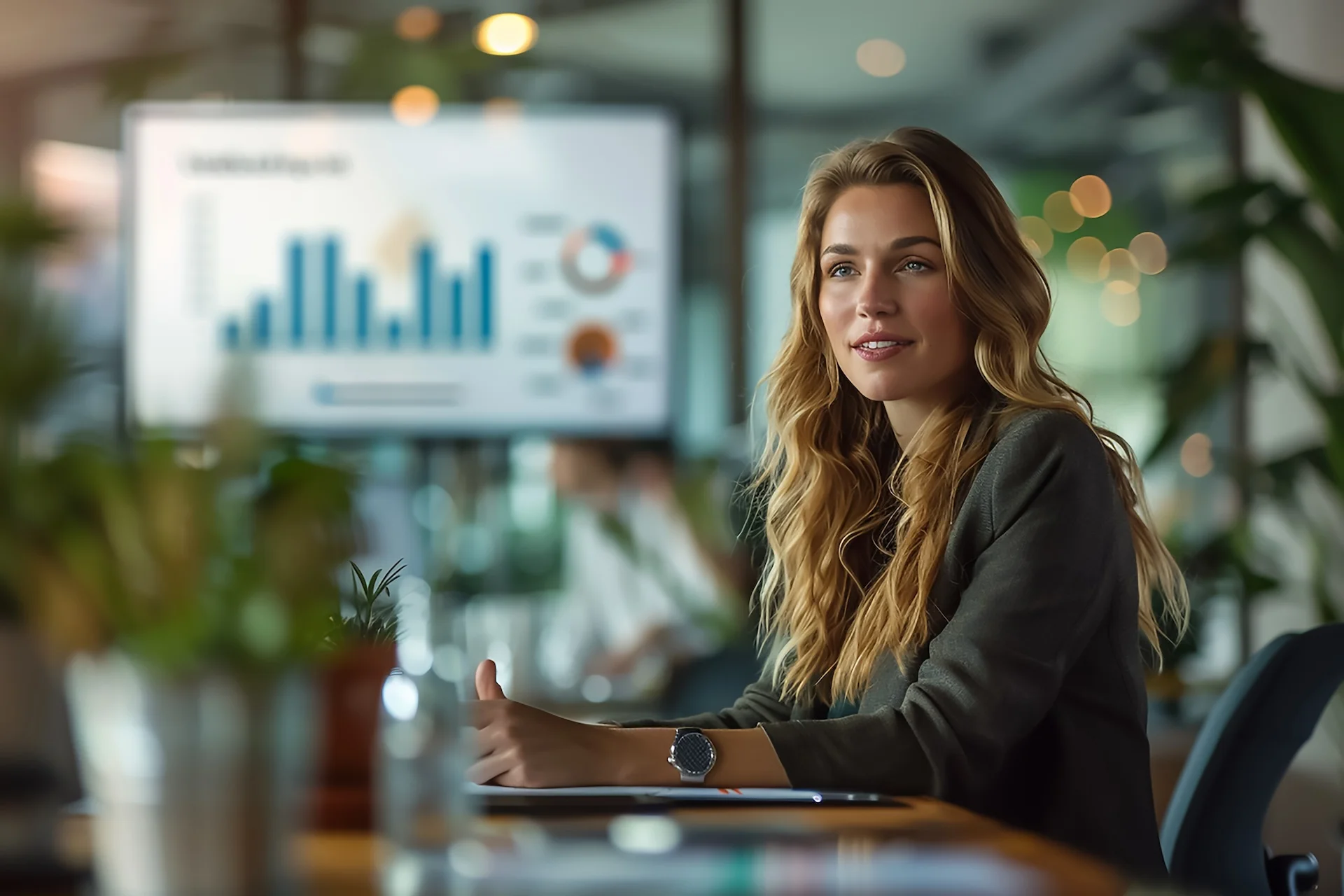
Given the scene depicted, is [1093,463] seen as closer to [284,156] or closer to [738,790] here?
[738,790]

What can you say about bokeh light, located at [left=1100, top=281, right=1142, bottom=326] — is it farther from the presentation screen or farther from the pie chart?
the pie chart

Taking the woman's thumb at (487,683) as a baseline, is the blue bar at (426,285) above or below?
above

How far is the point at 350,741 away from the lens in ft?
3.72

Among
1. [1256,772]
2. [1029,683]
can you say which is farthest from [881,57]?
[1029,683]

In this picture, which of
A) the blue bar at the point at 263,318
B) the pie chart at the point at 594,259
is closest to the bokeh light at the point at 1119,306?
the pie chart at the point at 594,259

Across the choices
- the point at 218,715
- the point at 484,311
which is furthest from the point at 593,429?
the point at 218,715

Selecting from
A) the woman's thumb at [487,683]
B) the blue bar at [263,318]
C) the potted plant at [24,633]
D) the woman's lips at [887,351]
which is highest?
the blue bar at [263,318]

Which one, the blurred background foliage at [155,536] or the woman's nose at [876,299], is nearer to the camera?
the blurred background foliage at [155,536]

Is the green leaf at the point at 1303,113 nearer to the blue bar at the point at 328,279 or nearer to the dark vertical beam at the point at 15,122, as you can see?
the blue bar at the point at 328,279

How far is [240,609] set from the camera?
784mm

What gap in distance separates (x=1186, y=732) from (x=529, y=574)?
1.80 meters

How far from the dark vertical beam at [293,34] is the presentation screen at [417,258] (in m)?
0.14

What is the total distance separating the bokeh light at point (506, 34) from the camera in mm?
4094

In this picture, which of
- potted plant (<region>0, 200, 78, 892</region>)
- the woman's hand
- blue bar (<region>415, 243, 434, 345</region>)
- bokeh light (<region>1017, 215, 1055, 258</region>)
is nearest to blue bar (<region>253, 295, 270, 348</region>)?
blue bar (<region>415, 243, 434, 345</region>)
